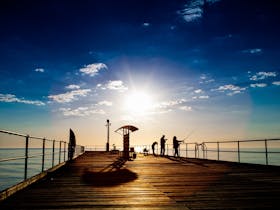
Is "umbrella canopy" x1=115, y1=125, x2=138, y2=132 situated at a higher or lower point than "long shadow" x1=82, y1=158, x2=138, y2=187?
higher

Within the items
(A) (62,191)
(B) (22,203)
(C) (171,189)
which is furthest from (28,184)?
(C) (171,189)

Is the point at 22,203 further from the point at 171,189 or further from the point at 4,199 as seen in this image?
the point at 171,189

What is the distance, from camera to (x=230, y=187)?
7.79 metres

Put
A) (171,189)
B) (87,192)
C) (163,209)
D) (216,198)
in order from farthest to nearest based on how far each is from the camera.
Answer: (171,189), (87,192), (216,198), (163,209)

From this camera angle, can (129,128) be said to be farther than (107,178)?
Yes

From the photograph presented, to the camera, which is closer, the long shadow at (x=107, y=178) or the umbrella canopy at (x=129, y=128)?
the long shadow at (x=107, y=178)

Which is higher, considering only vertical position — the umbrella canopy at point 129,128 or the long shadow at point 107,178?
the umbrella canopy at point 129,128

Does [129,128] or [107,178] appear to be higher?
[129,128]

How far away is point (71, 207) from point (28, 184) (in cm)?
325

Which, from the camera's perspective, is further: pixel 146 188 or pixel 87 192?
pixel 146 188

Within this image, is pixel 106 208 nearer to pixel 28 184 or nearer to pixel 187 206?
pixel 187 206

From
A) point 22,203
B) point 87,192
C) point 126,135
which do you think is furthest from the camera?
point 126,135

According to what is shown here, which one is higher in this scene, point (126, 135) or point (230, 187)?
point (126, 135)

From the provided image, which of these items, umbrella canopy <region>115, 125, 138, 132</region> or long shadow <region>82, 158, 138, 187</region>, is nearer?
long shadow <region>82, 158, 138, 187</region>
